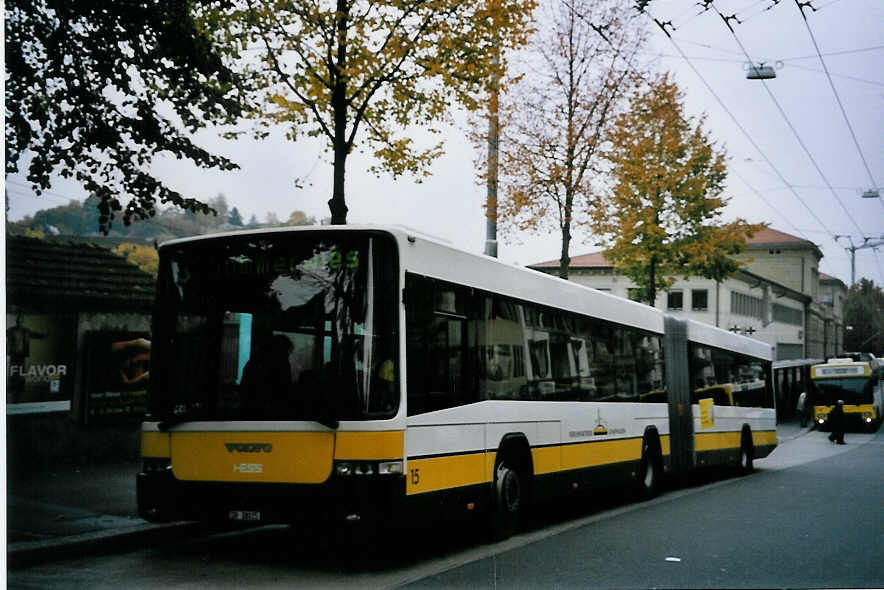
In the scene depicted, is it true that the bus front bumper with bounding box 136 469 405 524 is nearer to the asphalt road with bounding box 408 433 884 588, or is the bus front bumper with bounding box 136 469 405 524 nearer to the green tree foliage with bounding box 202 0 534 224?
the asphalt road with bounding box 408 433 884 588

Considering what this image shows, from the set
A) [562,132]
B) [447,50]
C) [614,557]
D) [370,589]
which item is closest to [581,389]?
[614,557]

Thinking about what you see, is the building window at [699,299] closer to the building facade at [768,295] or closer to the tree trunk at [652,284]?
the building facade at [768,295]

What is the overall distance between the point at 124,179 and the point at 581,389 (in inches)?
239

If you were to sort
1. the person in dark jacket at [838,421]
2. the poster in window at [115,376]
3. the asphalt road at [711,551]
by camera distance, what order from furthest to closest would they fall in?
the person in dark jacket at [838,421], the poster in window at [115,376], the asphalt road at [711,551]

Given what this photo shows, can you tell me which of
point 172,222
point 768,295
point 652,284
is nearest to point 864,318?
point 768,295

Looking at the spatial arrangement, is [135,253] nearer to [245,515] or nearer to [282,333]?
[282,333]

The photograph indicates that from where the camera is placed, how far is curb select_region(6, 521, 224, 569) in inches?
333

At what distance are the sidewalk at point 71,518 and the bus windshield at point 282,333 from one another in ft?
4.82

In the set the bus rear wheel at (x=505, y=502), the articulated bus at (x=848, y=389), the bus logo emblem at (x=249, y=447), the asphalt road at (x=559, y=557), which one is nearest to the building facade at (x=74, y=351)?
the asphalt road at (x=559, y=557)

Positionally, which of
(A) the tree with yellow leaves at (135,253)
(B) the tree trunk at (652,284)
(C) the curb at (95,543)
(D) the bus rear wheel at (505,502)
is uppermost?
(B) the tree trunk at (652,284)

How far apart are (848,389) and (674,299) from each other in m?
19.0

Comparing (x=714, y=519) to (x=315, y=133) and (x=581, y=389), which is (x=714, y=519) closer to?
(x=581, y=389)

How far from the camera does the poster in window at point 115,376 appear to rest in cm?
1481

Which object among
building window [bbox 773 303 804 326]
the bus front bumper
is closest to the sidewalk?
the bus front bumper
